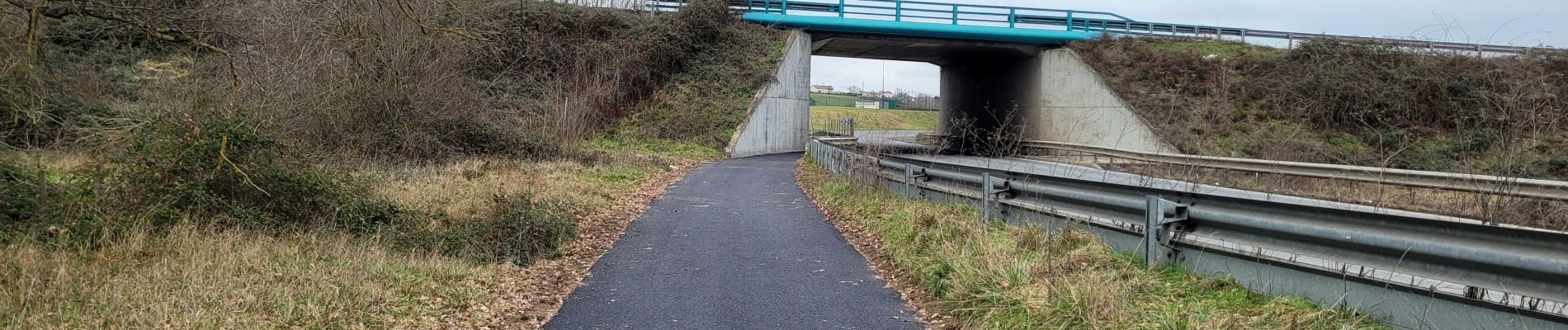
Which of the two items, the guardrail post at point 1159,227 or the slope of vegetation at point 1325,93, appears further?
the slope of vegetation at point 1325,93

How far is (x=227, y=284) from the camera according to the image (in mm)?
6359

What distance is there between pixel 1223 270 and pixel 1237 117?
29.5m

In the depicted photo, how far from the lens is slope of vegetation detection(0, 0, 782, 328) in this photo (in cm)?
629

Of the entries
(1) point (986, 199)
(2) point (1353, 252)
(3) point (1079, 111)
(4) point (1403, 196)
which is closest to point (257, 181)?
(1) point (986, 199)

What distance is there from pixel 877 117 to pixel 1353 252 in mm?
79996

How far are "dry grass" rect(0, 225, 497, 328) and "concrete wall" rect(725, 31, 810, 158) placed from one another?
27230 millimetres

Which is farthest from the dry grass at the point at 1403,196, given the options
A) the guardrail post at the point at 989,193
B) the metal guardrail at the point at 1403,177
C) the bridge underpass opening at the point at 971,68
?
the bridge underpass opening at the point at 971,68

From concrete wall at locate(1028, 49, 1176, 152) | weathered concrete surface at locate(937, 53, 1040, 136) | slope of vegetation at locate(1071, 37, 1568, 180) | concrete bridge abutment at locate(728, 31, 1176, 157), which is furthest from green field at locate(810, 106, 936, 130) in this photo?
slope of vegetation at locate(1071, 37, 1568, 180)

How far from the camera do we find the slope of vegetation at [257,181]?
247 inches

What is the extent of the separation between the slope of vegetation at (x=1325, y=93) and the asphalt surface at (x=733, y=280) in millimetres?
19831

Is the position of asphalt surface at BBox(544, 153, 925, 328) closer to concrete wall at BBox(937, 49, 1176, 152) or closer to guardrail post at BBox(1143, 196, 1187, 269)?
guardrail post at BBox(1143, 196, 1187, 269)

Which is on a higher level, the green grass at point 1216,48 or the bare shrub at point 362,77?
the green grass at point 1216,48

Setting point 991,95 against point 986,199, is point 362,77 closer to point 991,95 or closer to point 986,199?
point 986,199

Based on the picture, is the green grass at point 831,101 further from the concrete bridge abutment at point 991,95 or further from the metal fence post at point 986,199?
the metal fence post at point 986,199
